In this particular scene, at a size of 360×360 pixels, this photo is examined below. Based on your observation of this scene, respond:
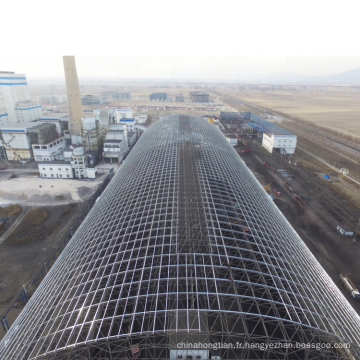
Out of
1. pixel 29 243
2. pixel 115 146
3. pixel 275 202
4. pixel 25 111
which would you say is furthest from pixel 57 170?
pixel 275 202

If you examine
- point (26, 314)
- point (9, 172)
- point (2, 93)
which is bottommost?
point (9, 172)

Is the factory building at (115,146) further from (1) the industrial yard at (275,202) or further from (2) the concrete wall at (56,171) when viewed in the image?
(2) the concrete wall at (56,171)

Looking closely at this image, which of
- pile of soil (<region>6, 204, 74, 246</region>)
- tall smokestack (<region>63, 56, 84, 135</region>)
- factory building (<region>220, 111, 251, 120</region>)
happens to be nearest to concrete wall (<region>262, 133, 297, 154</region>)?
factory building (<region>220, 111, 251, 120</region>)

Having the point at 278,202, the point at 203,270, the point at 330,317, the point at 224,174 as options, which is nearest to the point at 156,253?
the point at 203,270

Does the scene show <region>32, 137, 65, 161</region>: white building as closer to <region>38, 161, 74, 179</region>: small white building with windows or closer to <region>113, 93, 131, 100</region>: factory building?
<region>38, 161, 74, 179</region>: small white building with windows

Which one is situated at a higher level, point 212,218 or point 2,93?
point 2,93

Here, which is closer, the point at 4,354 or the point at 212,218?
the point at 4,354

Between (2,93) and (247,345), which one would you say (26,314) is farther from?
(2,93)
